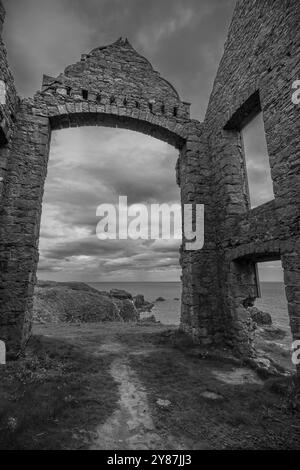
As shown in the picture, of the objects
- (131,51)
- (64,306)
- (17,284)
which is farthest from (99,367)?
(131,51)

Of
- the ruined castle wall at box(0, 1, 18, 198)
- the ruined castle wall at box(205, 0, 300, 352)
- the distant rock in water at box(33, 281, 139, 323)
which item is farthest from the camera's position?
the distant rock in water at box(33, 281, 139, 323)

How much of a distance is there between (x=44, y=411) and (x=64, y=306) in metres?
10.5

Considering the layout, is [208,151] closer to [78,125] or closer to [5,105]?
[78,125]

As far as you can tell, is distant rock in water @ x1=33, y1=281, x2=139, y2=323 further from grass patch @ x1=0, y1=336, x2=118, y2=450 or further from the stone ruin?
grass patch @ x1=0, y1=336, x2=118, y2=450

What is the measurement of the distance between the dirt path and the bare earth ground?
1 centimetres

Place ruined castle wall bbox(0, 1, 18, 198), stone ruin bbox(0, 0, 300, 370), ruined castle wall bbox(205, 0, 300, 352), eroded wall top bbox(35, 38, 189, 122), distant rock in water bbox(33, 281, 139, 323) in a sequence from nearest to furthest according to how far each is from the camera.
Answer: ruined castle wall bbox(205, 0, 300, 352) < stone ruin bbox(0, 0, 300, 370) < ruined castle wall bbox(0, 1, 18, 198) < eroded wall top bbox(35, 38, 189, 122) < distant rock in water bbox(33, 281, 139, 323)

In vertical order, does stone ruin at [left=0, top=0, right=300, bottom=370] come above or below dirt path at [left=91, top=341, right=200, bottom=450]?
above

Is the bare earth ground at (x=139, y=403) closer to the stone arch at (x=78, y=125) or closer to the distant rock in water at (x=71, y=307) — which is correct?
the stone arch at (x=78, y=125)

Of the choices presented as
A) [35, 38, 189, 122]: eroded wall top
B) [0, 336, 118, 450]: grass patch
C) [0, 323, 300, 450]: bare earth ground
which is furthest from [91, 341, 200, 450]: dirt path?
[35, 38, 189, 122]: eroded wall top

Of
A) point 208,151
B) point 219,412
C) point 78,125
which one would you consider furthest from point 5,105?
point 219,412

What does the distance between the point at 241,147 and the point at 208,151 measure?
1192mm

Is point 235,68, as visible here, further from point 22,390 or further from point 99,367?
point 22,390

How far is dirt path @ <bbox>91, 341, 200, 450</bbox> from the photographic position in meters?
2.87

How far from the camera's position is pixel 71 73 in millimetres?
8109
